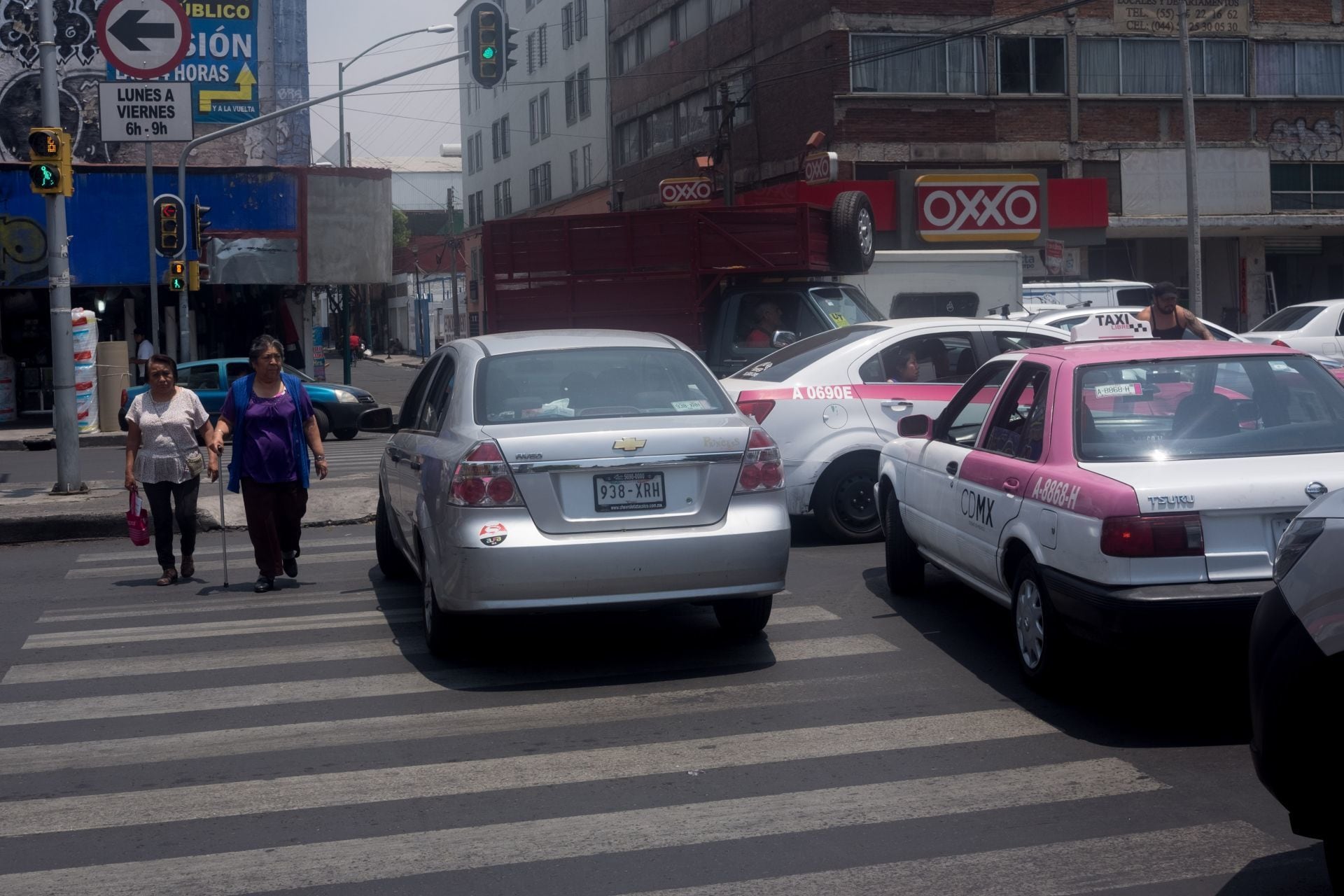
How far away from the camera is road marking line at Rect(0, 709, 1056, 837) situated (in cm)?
521

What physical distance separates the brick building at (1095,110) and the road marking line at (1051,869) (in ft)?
98.3

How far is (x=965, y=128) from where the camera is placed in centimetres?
3622

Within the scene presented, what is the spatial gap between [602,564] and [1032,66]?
109ft

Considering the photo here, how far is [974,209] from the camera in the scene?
33.8m

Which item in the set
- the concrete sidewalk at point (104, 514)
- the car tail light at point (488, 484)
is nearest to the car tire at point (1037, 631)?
the car tail light at point (488, 484)

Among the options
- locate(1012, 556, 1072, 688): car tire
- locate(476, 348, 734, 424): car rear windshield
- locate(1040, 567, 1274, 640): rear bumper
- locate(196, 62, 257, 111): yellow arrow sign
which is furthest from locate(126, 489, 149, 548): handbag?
locate(196, 62, 257, 111): yellow arrow sign

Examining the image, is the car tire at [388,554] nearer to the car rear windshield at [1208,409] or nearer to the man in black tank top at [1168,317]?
the car rear windshield at [1208,409]

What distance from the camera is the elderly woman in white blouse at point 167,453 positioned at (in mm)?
9859

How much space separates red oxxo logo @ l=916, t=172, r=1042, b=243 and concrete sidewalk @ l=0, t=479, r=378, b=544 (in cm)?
2272

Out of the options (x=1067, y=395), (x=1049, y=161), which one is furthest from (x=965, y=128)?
(x=1067, y=395)

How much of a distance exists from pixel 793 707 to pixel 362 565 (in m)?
5.04

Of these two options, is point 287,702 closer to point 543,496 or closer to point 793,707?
point 543,496

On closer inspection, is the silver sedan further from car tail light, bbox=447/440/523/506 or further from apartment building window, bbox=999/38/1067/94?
apartment building window, bbox=999/38/1067/94

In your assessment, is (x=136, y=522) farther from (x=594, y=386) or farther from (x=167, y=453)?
(x=594, y=386)
